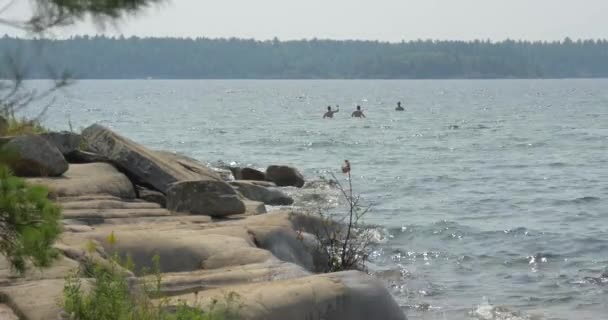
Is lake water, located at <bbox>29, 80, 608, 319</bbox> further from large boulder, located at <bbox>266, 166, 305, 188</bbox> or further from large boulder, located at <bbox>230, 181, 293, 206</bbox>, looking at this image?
large boulder, located at <bbox>230, 181, 293, 206</bbox>

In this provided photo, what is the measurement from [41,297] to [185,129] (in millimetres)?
43455

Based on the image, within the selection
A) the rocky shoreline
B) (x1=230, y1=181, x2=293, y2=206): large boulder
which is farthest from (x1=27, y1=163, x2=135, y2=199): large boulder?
(x1=230, y1=181, x2=293, y2=206): large boulder

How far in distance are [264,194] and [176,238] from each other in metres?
8.71

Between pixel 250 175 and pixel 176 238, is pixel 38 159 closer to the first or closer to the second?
pixel 176 238

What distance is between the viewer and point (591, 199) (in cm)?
2245

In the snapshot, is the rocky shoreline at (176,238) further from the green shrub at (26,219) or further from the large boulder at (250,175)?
the large boulder at (250,175)

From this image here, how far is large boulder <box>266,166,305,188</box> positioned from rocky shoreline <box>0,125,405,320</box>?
706 cm

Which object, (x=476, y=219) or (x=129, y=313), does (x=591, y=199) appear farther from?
(x=129, y=313)

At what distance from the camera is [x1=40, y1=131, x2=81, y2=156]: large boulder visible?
13988 millimetres

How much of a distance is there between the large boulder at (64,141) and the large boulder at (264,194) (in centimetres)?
354

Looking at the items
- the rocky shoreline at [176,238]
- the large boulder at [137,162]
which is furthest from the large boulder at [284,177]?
the large boulder at [137,162]

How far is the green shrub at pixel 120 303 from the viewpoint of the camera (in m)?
6.55

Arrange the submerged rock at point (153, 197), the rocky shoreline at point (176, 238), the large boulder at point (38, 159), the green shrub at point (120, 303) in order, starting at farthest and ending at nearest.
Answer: the submerged rock at point (153, 197) → the large boulder at point (38, 159) → the rocky shoreline at point (176, 238) → the green shrub at point (120, 303)

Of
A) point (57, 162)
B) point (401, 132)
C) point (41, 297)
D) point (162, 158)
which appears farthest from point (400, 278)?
point (401, 132)
